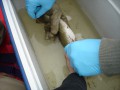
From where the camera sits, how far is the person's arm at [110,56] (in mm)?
953

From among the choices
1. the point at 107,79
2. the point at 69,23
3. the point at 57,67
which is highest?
the point at 69,23

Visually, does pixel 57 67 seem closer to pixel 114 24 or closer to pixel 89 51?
pixel 89 51

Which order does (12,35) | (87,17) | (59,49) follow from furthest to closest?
(87,17) → (59,49) → (12,35)

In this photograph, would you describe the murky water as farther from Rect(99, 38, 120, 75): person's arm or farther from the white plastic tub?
Rect(99, 38, 120, 75): person's arm

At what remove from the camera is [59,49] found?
1.46 meters

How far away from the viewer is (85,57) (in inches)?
42.6

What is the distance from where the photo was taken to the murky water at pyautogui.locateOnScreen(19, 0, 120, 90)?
1.35 m

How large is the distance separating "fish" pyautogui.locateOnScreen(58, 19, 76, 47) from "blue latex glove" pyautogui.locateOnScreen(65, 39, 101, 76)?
0.89 feet

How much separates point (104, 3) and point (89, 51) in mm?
397

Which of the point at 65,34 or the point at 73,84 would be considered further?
the point at 65,34

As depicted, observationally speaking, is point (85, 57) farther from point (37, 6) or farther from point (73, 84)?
point (37, 6)

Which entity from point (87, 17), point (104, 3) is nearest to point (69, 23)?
point (87, 17)

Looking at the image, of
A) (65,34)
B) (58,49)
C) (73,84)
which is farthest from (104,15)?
(73,84)

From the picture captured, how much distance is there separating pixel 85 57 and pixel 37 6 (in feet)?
1.66
